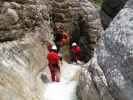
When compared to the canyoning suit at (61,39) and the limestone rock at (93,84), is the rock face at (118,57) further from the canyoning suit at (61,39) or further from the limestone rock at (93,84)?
the canyoning suit at (61,39)

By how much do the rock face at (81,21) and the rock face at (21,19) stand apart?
190 inches

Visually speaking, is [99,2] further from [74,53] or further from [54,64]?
[54,64]

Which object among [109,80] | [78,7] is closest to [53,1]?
[78,7]

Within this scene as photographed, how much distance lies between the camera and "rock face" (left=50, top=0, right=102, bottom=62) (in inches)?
1110

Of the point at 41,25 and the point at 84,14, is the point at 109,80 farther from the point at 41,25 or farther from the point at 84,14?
the point at 84,14

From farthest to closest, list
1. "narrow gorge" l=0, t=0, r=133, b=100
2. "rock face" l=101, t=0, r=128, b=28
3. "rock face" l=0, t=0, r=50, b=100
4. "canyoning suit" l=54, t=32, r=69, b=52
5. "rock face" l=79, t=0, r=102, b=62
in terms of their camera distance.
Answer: "rock face" l=101, t=0, r=128, b=28 → "rock face" l=79, t=0, r=102, b=62 → "canyoning suit" l=54, t=32, r=69, b=52 → "rock face" l=0, t=0, r=50, b=100 → "narrow gorge" l=0, t=0, r=133, b=100

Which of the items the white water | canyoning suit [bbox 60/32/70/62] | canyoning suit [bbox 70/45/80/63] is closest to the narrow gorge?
the white water

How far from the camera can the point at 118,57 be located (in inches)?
597

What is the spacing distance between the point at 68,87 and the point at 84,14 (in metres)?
11.3

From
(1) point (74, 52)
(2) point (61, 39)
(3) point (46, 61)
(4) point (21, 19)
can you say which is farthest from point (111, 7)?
(4) point (21, 19)

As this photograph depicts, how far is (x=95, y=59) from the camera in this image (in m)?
16.7

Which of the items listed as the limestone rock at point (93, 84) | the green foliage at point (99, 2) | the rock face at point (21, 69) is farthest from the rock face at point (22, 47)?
the green foliage at point (99, 2)

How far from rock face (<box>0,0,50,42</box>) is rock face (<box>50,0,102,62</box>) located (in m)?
4.82

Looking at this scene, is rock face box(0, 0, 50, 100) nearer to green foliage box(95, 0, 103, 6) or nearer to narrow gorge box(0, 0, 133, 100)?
narrow gorge box(0, 0, 133, 100)
